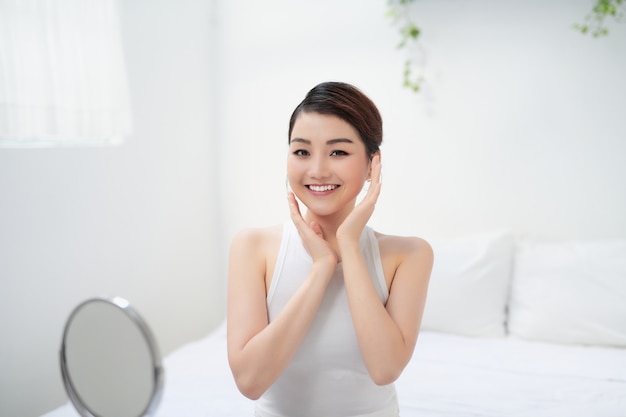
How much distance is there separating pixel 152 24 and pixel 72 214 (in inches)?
41.3

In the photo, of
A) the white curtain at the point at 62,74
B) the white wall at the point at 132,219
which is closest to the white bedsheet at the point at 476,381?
the white wall at the point at 132,219

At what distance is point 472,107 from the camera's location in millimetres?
2725

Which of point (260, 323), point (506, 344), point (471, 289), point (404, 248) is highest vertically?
point (404, 248)

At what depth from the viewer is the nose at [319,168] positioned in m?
1.15

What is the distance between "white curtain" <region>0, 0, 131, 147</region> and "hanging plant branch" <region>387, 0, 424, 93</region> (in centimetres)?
124

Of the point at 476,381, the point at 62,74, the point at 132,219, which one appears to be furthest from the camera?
the point at 132,219

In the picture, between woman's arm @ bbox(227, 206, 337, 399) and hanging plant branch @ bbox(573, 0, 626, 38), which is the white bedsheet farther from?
hanging plant branch @ bbox(573, 0, 626, 38)

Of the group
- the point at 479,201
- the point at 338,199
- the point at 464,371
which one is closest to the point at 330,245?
the point at 338,199

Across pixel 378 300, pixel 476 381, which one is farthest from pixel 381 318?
pixel 476 381

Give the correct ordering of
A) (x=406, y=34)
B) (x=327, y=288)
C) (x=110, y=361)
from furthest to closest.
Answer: (x=406, y=34) < (x=327, y=288) < (x=110, y=361)

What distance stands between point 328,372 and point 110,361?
18.1 inches

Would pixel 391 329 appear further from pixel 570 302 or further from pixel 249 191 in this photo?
pixel 249 191

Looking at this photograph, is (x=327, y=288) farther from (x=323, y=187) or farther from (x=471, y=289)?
(x=471, y=289)

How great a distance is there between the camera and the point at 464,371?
2094 mm
